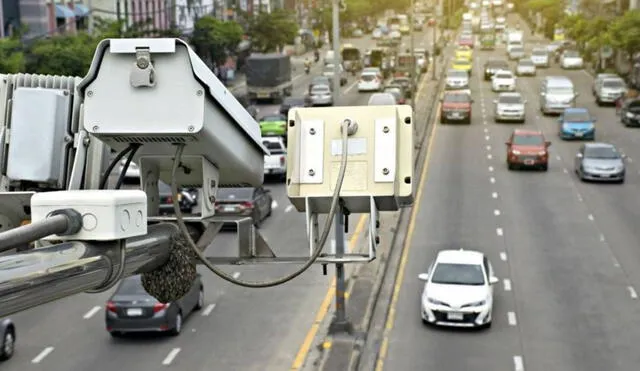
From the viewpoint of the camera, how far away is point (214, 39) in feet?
264

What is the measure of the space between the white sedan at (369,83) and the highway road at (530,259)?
80.6 feet

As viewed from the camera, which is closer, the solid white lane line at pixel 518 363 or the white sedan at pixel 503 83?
the solid white lane line at pixel 518 363

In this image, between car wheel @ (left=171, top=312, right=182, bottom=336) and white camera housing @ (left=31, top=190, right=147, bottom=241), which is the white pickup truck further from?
white camera housing @ (left=31, top=190, right=147, bottom=241)

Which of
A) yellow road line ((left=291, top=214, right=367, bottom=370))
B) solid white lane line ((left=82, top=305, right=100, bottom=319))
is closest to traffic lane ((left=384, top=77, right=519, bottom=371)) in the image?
yellow road line ((left=291, top=214, right=367, bottom=370))

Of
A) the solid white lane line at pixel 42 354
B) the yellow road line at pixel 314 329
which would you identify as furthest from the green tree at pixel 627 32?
the solid white lane line at pixel 42 354

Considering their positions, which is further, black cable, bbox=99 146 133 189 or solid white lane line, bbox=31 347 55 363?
solid white lane line, bbox=31 347 55 363

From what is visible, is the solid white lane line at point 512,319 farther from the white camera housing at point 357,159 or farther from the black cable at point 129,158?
the black cable at point 129,158

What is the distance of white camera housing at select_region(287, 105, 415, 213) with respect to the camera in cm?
674

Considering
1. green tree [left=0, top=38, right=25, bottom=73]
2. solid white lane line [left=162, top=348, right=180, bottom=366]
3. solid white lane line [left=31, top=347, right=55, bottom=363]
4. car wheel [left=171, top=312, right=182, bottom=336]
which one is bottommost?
solid white lane line [left=31, top=347, right=55, bottom=363]

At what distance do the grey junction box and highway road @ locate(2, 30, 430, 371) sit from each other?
51.5 ft

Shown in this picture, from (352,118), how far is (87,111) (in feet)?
5.58

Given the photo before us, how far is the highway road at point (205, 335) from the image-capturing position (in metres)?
22.4

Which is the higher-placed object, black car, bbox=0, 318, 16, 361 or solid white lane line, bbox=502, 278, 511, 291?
black car, bbox=0, 318, 16, 361

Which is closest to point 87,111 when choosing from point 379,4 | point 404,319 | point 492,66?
point 404,319
